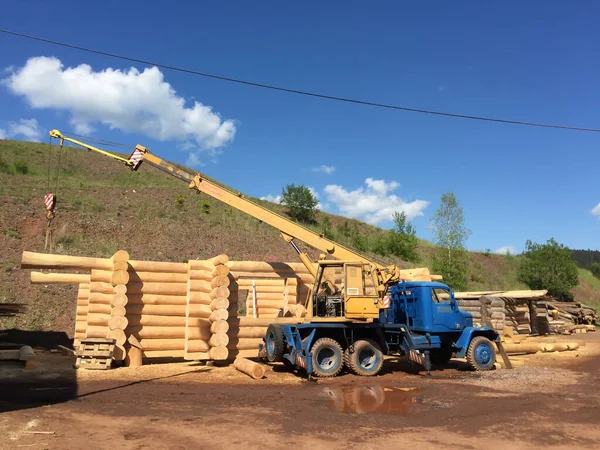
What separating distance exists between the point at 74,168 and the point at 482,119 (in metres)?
53.9

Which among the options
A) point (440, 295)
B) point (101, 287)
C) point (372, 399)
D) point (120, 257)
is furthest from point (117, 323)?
point (440, 295)

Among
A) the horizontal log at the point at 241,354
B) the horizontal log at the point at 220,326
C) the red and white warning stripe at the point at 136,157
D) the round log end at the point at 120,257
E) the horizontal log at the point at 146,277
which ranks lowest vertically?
the horizontal log at the point at 241,354

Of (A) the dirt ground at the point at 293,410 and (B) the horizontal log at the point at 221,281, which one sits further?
(B) the horizontal log at the point at 221,281

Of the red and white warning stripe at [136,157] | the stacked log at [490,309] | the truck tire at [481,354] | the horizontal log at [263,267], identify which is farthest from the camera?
the stacked log at [490,309]

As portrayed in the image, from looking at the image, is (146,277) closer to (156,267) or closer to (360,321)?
(156,267)

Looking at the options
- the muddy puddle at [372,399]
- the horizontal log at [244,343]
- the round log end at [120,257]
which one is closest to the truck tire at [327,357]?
the muddy puddle at [372,399]

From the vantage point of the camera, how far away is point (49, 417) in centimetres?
745

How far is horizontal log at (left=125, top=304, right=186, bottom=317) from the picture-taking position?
44.6 ft

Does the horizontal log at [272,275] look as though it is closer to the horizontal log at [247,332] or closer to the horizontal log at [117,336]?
the horizontal log at [247,332]

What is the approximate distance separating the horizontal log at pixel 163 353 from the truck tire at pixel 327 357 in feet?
14.6

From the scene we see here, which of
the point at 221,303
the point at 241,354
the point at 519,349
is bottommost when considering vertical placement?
the point at 519,349

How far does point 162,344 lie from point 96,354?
76.0 inches

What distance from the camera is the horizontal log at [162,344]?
13.7m

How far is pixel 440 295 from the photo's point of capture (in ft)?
45.1
